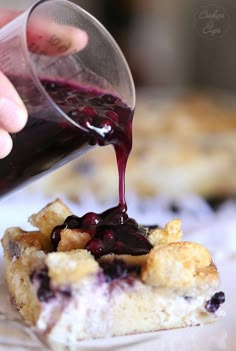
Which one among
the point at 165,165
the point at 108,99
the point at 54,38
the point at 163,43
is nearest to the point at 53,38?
the point at 54,38

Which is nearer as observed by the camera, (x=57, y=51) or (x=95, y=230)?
(x=95, y=230)

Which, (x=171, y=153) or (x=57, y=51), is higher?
(x=57, y=51)

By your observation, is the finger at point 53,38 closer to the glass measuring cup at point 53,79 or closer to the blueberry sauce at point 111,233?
the glass measuring cup at point 53,79

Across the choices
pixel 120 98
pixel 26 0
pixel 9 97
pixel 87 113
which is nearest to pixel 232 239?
pixel 120 98

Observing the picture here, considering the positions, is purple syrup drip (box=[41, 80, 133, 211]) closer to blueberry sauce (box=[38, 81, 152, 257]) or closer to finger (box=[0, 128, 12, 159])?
blueberry sauce (box=[38, 81, 152, 257])

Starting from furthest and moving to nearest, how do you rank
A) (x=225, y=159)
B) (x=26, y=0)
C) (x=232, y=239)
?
1. (x=26, y=0)
2. (x=225, y=159)
3. (x=232, y=239)

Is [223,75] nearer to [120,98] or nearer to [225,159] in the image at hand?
[225,159]

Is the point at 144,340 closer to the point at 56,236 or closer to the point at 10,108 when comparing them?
the point at 56,236
